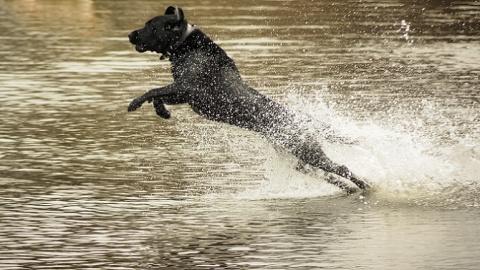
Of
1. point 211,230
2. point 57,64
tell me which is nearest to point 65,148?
point 211,230

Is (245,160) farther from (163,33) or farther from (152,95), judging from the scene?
(152,95)

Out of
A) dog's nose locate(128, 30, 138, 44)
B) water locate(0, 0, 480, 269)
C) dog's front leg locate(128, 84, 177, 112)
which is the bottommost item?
water locate(0, 0, 480, 269)

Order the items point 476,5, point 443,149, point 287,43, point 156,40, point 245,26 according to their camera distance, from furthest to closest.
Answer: point 476,5, point 245,26, point 287,43, point 443,149, point 156,40

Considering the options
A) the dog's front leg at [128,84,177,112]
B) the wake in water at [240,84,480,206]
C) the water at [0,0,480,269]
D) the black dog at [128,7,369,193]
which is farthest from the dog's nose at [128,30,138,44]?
the wake in water at [240,84,480,206]

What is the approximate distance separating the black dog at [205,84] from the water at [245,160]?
0.39 meters

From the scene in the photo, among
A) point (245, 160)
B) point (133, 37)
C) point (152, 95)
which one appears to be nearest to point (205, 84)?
point (152, 95)

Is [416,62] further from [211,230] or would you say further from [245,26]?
[211,230]

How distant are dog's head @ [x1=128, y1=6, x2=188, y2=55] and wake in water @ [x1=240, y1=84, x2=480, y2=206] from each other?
1171 mm

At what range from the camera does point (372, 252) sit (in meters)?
10.1

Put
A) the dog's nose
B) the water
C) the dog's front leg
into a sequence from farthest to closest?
the dog's nose, the dog's front leg, the water

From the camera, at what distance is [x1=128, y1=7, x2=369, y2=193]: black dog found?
1190cm

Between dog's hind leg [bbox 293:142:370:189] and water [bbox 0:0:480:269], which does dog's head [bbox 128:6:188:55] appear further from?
dog's hind leg [bbox 293:142:370:189]

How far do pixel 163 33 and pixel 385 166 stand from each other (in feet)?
7.37

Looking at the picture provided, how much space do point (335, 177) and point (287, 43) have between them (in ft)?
34.3
